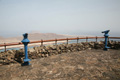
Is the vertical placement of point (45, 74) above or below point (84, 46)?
below

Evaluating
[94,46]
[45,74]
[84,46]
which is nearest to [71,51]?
[84,46]

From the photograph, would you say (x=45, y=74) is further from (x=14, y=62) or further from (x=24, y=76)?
(x=14, y=62)

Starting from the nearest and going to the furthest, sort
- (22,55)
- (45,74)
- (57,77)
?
1. (57,77)
2. (45,74)
3. (22,55)

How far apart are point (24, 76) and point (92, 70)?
2800mm

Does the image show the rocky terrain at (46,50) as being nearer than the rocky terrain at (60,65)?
No

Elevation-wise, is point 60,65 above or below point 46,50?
below

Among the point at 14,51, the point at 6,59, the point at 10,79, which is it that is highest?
the point at 14,51

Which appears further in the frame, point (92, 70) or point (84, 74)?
point (92, 70)

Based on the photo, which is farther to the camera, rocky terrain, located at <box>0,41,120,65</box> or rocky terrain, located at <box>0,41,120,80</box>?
rocky terrain, located at <box>0,41,120,65</box>

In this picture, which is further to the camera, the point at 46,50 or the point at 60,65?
the point at 46,50

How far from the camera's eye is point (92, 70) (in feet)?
14.3

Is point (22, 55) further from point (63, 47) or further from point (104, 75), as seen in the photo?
point (104, 75)

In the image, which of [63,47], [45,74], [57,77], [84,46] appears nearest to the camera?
[57,77]

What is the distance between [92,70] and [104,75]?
57 cm
